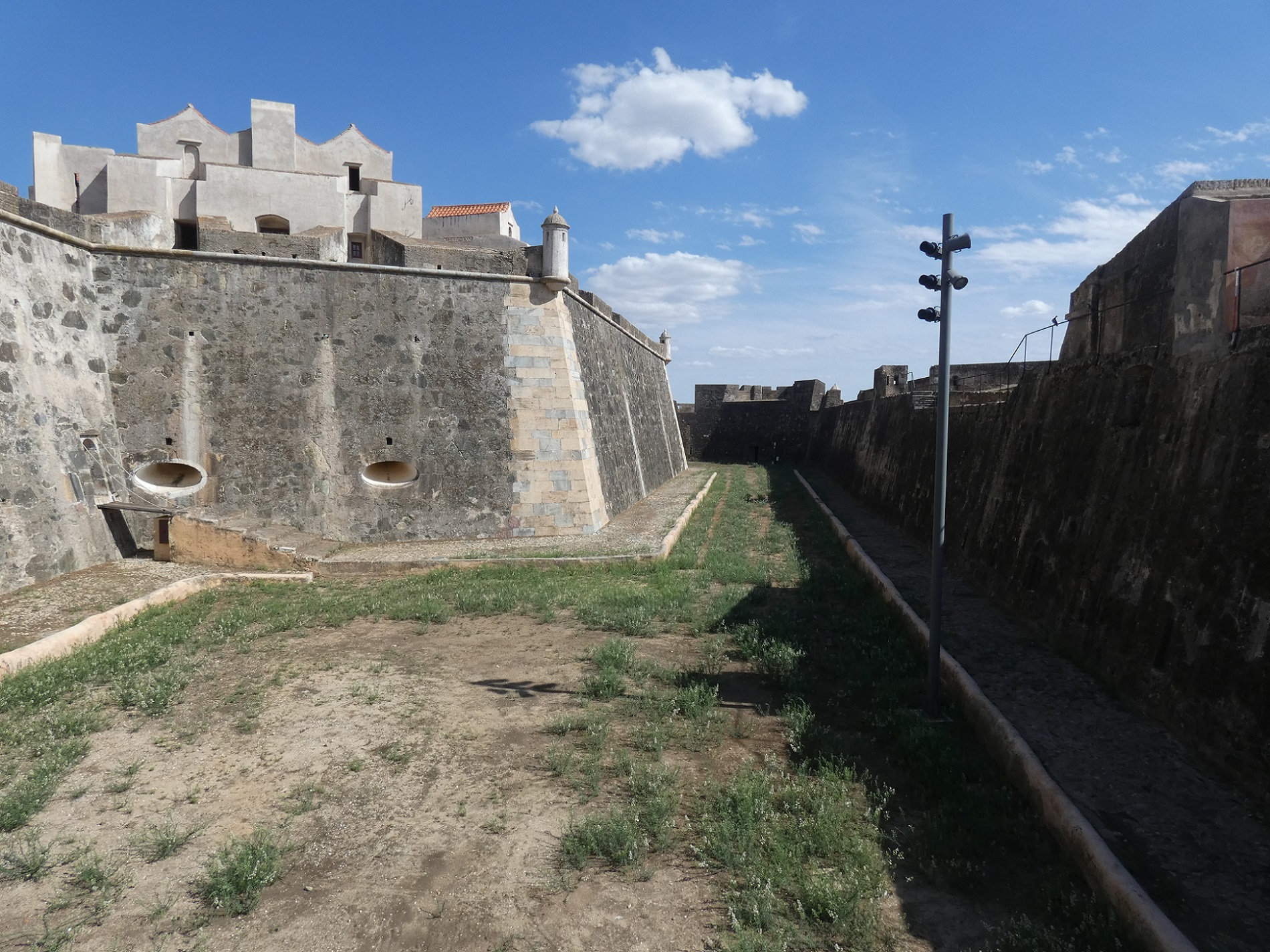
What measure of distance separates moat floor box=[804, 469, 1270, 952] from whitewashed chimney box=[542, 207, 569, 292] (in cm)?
1045

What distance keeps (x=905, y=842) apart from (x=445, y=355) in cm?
1235

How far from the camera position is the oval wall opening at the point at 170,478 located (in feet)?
42.2

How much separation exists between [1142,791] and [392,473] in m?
12.6

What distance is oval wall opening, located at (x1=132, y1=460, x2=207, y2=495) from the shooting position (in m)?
12.9

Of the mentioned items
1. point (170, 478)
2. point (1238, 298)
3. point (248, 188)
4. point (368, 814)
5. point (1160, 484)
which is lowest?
point (368, 814)

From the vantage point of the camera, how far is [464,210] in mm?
26969

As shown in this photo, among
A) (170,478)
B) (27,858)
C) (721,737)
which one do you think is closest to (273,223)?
(170,478)

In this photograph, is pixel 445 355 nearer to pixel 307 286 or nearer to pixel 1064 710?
pixel 307 286

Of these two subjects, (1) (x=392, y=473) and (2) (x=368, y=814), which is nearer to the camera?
(2) (x=368, y=814)

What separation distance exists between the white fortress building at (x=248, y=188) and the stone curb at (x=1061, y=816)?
13.1 meters

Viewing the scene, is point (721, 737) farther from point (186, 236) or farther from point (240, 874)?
point (186, 236)

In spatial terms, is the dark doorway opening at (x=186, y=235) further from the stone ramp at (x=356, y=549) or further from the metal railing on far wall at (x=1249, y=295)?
the metal railing on far wall at (x=1249, y=295)

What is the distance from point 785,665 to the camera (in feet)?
25.2

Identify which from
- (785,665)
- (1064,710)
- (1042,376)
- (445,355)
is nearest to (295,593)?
(445,355)
